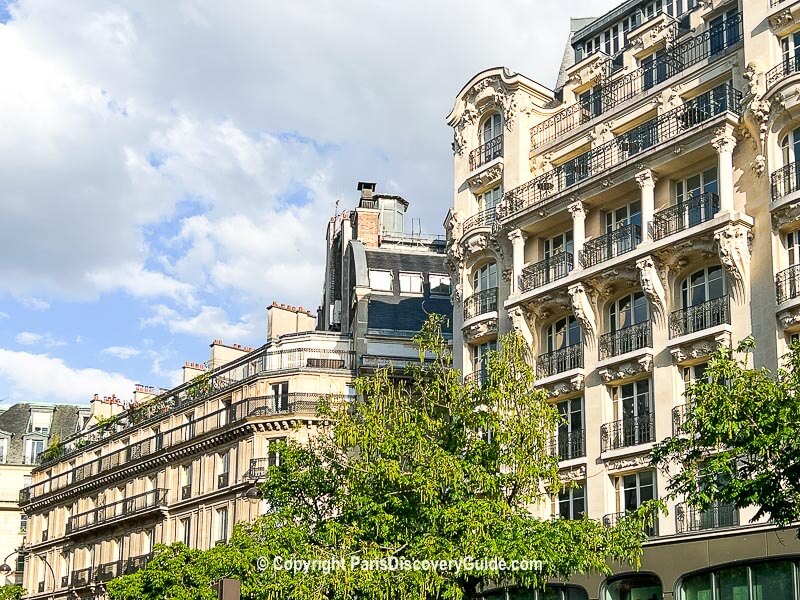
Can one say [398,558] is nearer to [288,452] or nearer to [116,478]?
[288,452]

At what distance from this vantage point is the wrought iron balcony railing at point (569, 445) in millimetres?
35281

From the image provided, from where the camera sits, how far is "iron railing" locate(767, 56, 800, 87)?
31047mm

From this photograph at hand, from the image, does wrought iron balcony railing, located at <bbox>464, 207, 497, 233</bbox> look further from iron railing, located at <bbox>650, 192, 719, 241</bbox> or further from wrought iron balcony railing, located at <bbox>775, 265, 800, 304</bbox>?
wrought iron balcony railing, located at <bbox>775, 265, 800, 304</bbox>

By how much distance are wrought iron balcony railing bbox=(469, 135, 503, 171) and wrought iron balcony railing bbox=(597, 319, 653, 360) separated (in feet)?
27.4

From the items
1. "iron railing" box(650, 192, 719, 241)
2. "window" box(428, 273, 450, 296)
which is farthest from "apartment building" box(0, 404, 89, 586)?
"iron railing" box(650, 192, 719, 241)

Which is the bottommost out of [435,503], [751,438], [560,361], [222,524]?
[435,503]

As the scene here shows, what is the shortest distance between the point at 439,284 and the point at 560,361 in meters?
21.9

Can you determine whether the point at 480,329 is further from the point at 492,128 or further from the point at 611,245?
the point at 492,128

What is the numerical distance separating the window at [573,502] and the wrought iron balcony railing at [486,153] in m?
11.1

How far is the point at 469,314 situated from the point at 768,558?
13.9m

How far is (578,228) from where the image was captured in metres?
36.0

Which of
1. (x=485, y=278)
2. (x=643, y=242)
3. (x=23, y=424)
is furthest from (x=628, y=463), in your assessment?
(x=23, y=424)

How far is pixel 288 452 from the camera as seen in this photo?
30906mm

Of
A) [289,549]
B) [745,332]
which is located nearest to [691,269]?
[745,332]
